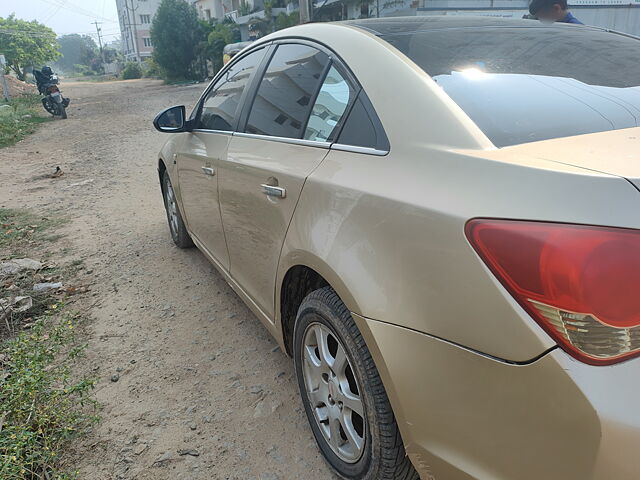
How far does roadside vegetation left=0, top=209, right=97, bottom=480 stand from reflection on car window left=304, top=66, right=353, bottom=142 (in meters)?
1.62

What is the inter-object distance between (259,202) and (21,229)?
4380 mm

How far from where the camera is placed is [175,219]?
436cm

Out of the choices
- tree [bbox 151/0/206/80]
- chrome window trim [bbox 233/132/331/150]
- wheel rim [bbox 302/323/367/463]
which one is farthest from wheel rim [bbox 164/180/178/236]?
tree [bbox 151/0/206/80]

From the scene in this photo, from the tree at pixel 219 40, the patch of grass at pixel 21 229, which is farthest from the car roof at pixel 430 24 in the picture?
the tree at pixel 219 40

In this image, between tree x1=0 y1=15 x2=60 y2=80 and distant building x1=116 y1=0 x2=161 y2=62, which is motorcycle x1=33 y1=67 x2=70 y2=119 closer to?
tree x1=0 y1=15 x2=60 y2=80

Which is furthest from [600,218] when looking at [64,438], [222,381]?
[64,438]

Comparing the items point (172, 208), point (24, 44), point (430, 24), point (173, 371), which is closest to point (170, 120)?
point (172, 208)

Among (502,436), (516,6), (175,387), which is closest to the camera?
(502,436)

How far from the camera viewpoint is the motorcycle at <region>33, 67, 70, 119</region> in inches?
628

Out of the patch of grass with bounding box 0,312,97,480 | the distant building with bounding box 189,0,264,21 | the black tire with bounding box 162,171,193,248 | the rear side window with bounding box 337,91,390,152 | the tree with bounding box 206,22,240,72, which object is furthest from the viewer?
the distant building with bounding box 189,0,264,21

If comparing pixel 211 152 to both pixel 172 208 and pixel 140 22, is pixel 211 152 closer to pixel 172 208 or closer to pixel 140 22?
pixel 172 208

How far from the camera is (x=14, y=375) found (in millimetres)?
2457

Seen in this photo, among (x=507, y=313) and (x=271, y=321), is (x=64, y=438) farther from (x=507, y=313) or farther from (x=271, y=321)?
(x=507, y=313)

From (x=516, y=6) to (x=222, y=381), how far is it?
23.1 meters
